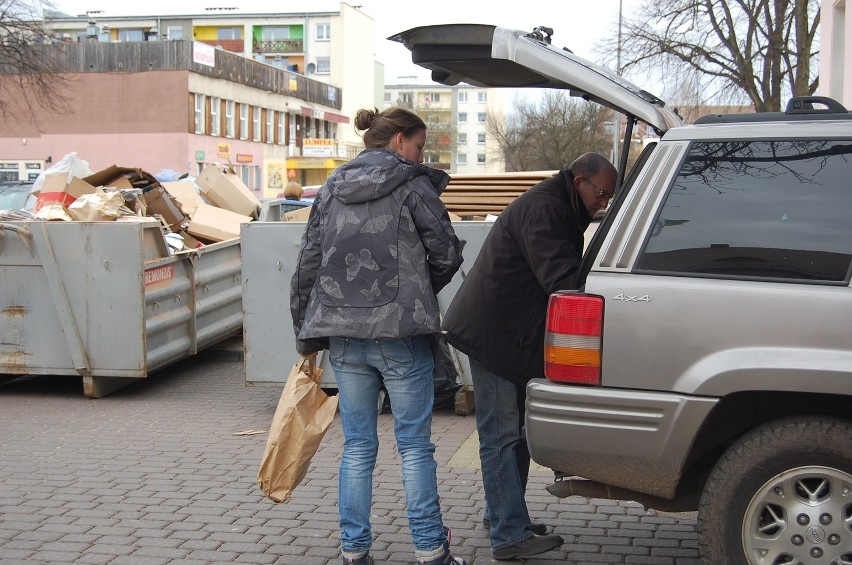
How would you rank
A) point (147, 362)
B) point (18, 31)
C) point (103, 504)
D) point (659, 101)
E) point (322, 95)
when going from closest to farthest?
point (659, 101) → point (103, 504) → point (147, 362) → point (18, 31) → point (322, 95)

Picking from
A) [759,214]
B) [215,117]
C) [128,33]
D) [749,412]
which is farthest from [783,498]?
[128,33]

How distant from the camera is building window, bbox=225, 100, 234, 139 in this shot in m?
60.4

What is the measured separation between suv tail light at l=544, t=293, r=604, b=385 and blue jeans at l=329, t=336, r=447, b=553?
615 millimetres

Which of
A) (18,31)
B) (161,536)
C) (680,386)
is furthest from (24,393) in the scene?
(18,31)

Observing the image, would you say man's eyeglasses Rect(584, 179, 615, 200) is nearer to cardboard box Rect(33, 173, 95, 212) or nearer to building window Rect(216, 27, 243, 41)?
cardboard box Rect(33, 173, 95, 212)

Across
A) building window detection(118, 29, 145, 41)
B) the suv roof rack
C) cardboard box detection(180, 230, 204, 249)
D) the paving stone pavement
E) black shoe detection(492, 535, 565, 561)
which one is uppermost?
building window detection(118, 29, 145, 41)

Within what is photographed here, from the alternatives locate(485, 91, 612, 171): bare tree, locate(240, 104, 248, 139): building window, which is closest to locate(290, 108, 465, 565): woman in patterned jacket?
locate(485, 91, 612, 171): bare tree

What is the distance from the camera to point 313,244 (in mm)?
4316

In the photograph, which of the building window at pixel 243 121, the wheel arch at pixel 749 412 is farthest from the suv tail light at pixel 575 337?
the building window at pixel 243 121

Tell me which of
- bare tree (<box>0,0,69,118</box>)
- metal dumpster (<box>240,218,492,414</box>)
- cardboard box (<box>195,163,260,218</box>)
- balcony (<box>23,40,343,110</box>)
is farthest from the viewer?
balcony (<box>23,40,343,110</box>)

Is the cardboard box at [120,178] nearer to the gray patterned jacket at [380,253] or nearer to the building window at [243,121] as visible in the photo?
the gray patterned jacket at [380,253]

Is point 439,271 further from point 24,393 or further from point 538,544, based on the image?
point 24,393

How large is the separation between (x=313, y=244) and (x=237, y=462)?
262 cm

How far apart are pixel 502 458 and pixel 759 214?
1.59 metres
